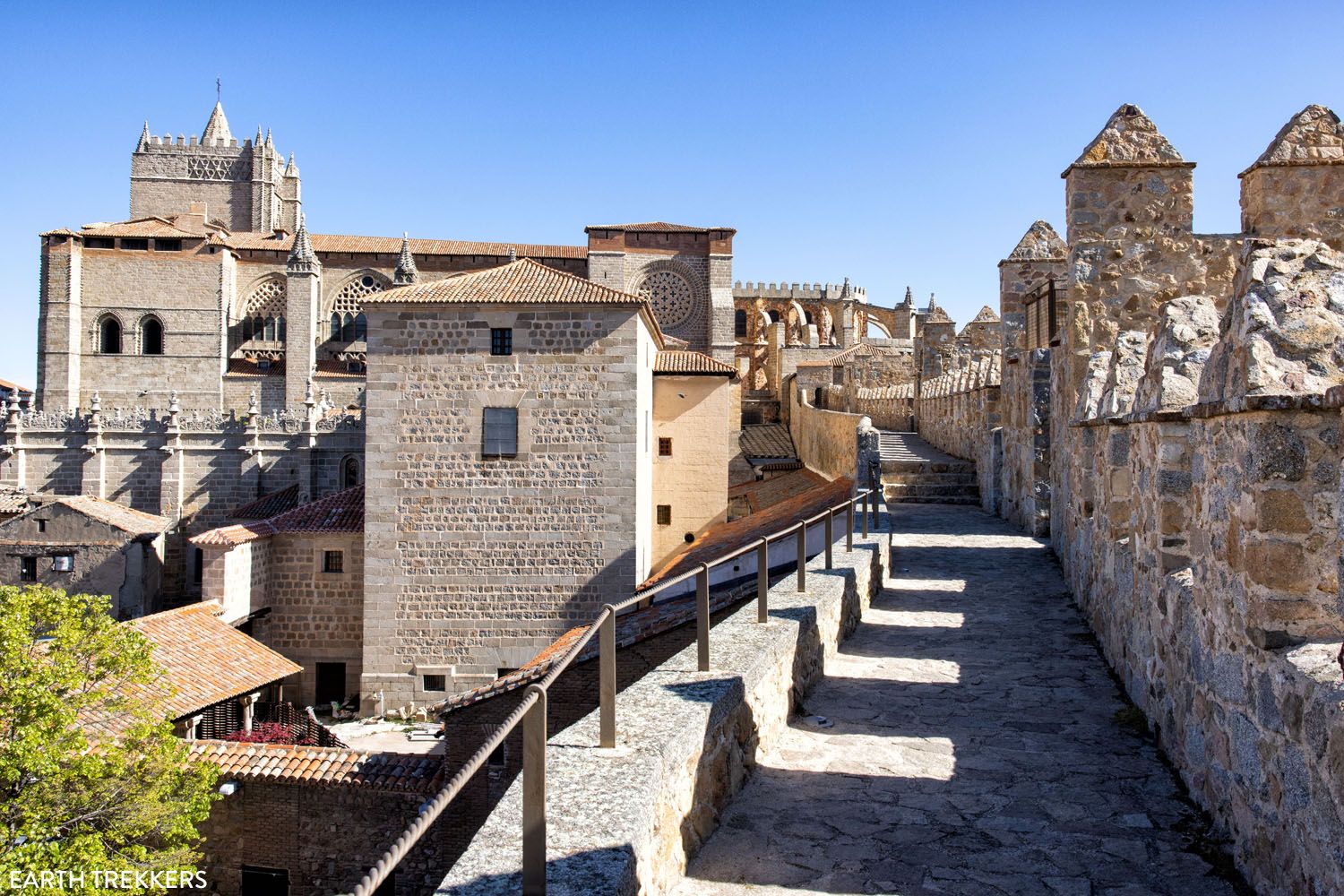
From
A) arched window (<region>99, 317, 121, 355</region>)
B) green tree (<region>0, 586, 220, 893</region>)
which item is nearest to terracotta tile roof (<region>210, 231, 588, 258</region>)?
arched window (<region>99, 317, 121, 355</region>)

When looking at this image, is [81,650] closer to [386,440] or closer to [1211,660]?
[386,440]

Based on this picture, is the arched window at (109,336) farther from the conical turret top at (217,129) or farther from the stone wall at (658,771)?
the stone wall at (658,771)

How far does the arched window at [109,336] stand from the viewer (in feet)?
147

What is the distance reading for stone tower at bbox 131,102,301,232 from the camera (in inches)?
2343

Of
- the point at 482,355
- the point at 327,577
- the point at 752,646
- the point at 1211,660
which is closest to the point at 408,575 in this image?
the point at 482,355

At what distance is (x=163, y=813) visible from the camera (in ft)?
38.0

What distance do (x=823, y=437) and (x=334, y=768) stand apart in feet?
43.0

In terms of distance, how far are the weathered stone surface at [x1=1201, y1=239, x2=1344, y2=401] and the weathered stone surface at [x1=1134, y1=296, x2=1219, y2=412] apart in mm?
1147

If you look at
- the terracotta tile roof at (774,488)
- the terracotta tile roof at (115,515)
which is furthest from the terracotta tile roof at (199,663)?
the terracotta tile roof at (774,488)

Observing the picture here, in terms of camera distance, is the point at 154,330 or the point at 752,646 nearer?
the point at 752,646

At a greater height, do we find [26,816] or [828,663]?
[828,663]

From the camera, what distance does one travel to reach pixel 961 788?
13.1 feet

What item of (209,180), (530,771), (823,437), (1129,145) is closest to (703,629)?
(530,771)

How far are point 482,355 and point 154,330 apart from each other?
36133 millimetres
